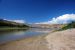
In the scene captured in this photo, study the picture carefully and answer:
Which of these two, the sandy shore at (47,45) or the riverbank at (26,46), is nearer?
the sandy shore at (47,45)

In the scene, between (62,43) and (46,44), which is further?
(46,44)

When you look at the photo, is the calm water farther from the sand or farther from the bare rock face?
the bare rock face

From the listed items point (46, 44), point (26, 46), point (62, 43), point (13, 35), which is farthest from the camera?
point (13, 35)

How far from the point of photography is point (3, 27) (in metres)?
22.2

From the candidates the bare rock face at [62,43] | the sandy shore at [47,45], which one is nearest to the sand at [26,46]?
the sandy shore at [47,45]

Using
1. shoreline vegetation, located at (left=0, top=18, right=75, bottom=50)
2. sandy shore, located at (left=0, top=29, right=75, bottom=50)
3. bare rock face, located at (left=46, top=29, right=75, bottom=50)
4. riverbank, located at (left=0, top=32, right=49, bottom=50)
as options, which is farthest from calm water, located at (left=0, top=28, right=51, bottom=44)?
bare rock face, located at (left=46, top=29, right=75, bottom=50)

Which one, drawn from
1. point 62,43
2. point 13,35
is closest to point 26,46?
point 62,43

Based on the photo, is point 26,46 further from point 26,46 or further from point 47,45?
point 47,45

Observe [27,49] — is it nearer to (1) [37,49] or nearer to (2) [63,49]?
(1) [37,49]

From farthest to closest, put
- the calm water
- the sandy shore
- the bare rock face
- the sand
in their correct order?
the calm water
the sand
the sandy shore
the bare rock face

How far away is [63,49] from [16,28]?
70.9 feet

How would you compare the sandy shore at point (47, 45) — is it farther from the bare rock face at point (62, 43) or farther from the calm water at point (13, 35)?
the calm water at point (13, 35)

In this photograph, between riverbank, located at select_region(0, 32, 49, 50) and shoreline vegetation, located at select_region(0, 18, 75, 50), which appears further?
riverbank, located at select_region(0, 32, 49, 50)

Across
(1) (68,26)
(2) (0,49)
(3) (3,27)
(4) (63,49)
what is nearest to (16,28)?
(3) (3,27)
